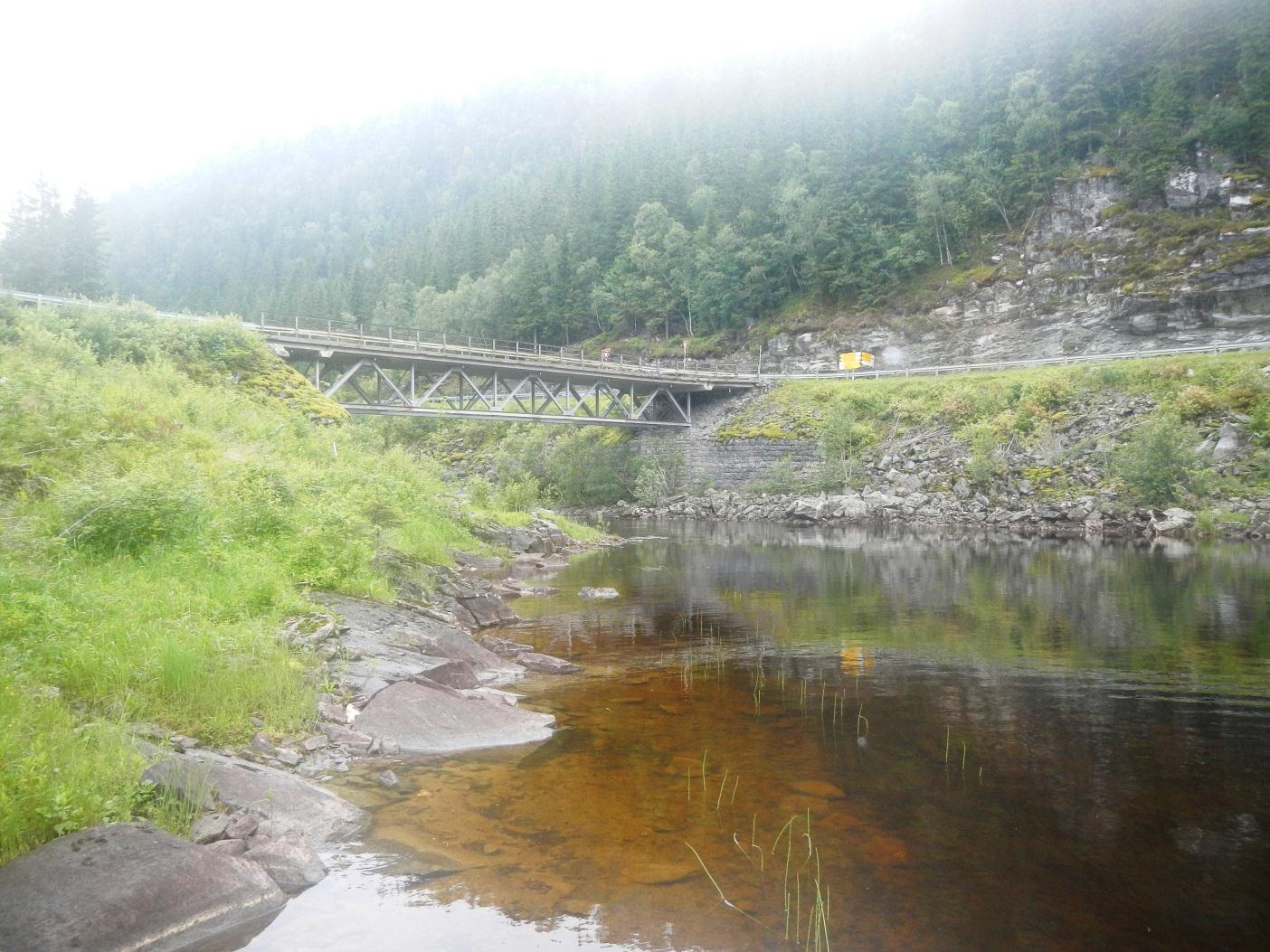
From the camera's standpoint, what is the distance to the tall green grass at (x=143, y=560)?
6.34 m

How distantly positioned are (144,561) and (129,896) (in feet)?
23.1

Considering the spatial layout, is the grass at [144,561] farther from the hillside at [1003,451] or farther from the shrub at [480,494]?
the hillside at [1003,451]

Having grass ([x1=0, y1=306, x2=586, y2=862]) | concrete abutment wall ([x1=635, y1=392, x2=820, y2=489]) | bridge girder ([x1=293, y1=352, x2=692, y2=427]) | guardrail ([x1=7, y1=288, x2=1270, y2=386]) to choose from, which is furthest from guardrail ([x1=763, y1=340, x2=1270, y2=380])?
grass ([x1=0, y1=306, x2=586, y2=862])

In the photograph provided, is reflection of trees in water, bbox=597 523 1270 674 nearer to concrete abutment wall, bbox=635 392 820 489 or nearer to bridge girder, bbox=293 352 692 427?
bridge girder, bbox=293 352 692 427

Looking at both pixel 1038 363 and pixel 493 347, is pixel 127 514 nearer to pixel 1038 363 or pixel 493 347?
pixel 493 347

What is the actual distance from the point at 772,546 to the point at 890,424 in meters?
20.9

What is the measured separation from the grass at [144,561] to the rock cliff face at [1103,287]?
54.5 metres

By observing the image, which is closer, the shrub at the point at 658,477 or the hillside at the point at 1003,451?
the hillside at the point at 1003,451

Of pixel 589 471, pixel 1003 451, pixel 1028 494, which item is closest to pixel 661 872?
pixel 1028 494

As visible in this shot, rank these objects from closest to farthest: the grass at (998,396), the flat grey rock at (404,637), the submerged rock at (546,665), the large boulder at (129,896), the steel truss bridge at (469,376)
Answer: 1. the large boulder at (129,896)
2. the flat grey rock at (404,637)
3. the submerged rock at (546,665)
4. the steel truss bridge at (469,376)
5. the grass at (998,396)

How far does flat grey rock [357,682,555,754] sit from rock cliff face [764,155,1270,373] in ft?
194

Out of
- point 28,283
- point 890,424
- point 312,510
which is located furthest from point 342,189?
point 312,510

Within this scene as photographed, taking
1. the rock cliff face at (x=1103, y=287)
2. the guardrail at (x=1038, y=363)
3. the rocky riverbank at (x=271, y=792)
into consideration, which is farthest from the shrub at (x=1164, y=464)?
the rocky riverbank at (x=271, y=792)

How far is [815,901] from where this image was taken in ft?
20.0
